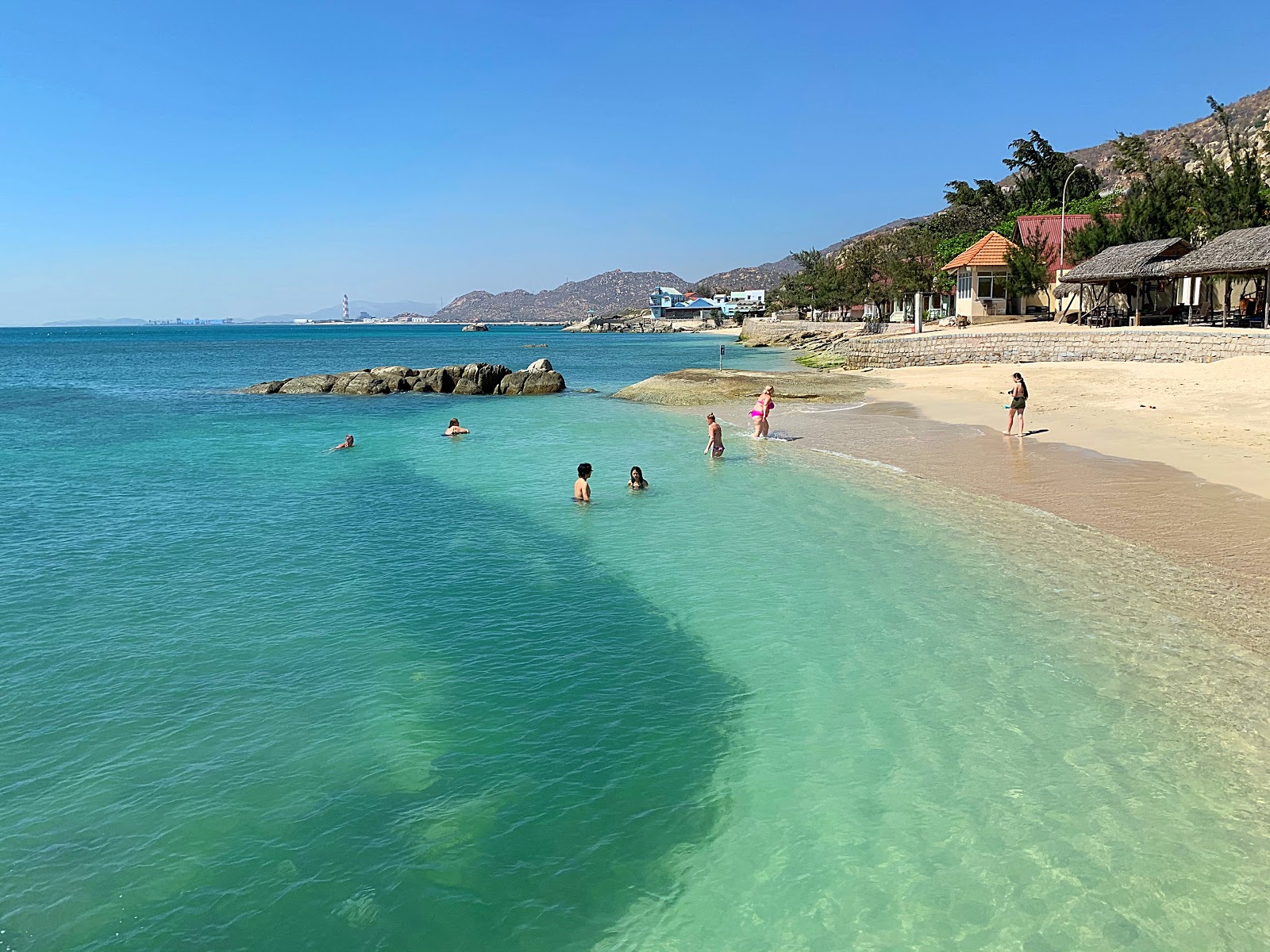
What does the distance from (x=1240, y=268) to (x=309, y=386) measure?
44103 millimetres

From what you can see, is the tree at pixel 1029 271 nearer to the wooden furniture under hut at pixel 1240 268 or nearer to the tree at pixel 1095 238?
the tree at pixel 1095 238

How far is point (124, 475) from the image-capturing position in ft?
73.6

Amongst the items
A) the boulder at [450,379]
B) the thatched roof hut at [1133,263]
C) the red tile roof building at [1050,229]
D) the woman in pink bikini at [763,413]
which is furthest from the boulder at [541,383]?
the red tile roof building at [1050,229]

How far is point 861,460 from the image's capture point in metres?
21.1

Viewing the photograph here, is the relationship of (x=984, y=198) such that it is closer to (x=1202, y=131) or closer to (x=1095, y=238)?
(x=1095, y=238)

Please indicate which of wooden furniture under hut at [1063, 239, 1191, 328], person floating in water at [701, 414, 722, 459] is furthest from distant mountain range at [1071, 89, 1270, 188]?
person floating in water at [701, 414, 722, 459]

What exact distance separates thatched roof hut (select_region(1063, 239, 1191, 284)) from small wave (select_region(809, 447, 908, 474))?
1016 inches

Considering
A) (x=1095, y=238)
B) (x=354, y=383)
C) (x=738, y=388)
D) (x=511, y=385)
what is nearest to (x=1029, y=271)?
(x=1095, y=238)

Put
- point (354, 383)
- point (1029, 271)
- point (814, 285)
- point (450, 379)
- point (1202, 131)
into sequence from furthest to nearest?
point (1202, 131) < point (814, 285) < point (1029, 271) < point (354, 383) < point (450, 379)

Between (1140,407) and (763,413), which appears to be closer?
(763,413)

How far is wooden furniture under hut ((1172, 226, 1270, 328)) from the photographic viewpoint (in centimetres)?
3369

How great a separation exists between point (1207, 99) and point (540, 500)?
55700 millimetres

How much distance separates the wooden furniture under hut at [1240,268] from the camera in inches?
1326

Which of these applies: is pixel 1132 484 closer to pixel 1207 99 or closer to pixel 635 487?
pixel 635 487
